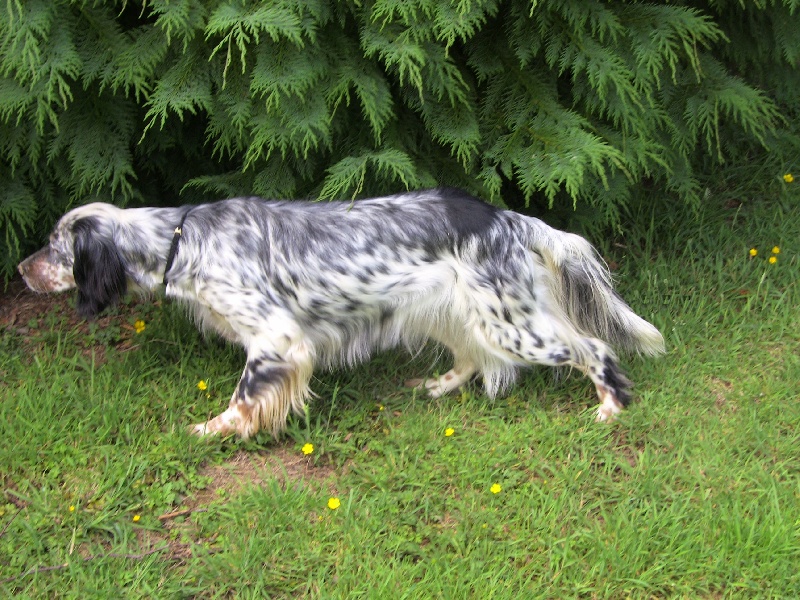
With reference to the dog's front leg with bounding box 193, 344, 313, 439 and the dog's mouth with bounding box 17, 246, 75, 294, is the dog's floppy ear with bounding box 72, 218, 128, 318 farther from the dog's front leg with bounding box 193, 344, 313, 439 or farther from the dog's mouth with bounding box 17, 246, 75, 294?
the dog's front leg with bounding box 193, 344, 313, 439

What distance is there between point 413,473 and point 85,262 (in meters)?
1.69

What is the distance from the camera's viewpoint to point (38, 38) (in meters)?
3.69

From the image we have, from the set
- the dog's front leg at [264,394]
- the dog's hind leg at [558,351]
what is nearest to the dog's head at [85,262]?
the dog's front leg at [264,394]

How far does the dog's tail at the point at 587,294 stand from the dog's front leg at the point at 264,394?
1.17 metres

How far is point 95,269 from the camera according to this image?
3.55 meters

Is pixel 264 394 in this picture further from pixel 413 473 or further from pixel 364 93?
pixel 364 93

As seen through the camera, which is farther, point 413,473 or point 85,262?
point 85,262

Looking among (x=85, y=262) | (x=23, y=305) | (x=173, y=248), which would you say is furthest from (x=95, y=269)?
(x=23, y=305)

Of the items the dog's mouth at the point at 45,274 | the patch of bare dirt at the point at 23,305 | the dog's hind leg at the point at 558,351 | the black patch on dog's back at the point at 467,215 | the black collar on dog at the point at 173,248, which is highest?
the black patch on dog's back at the point at 467,215

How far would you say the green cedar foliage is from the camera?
367 centimetres

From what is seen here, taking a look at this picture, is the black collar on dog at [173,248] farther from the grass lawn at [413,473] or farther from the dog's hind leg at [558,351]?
the dog's hind leg at [558,351]

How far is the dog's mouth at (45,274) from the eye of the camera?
3.69 meters

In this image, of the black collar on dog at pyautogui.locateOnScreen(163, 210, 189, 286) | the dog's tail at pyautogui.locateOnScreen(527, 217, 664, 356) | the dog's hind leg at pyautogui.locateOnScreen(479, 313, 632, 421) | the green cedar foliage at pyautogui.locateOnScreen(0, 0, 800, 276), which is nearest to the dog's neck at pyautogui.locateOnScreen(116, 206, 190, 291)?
the black collar on dog at pyautogui.locateOnScreen(163, 210, 189, 286)

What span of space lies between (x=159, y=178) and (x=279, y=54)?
1334 mm
